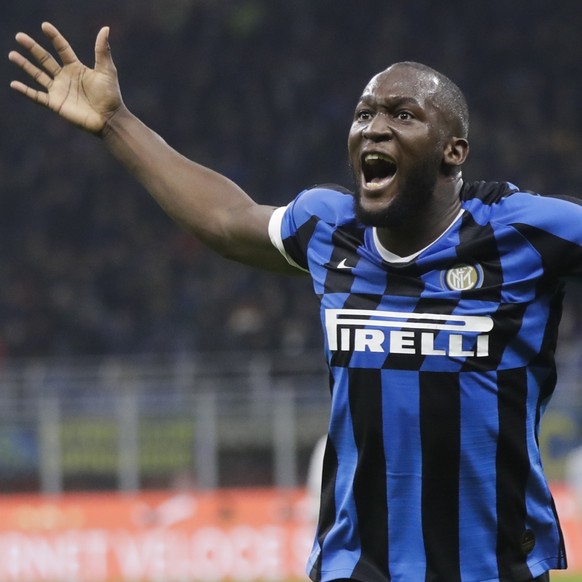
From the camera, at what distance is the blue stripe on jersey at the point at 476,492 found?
351 centimetres

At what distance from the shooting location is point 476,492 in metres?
3.51

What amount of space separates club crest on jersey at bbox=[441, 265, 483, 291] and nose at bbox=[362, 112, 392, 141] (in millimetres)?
370

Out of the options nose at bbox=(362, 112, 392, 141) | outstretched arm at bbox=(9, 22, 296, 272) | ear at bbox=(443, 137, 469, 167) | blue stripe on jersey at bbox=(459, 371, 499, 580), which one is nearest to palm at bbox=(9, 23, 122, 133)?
outstretched arm at bbox=(9, 22, 296, 272)

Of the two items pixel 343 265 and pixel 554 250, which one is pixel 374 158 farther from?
pixel 554 250

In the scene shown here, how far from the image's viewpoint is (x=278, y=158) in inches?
780

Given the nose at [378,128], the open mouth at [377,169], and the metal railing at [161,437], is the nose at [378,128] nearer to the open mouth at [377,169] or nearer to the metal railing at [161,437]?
the open mouth at [377,169]

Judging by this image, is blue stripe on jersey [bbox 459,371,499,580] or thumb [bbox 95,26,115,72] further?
thumb [bbox 95,26,115,72]

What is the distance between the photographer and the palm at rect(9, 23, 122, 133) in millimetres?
4207

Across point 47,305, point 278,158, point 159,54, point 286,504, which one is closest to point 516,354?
point 286,504

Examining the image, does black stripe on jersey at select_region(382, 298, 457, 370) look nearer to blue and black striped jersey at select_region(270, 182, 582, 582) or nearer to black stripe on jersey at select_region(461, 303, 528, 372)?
blue and black striped jersey at select_region(270, 182, 582, 582)

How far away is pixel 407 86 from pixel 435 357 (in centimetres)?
68

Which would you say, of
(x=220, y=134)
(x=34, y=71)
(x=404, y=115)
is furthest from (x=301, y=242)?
(x=220, y=134)

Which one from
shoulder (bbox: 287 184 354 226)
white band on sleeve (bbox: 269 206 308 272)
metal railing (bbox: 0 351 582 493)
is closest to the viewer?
shoulder (bbox: 287 184 354 226)

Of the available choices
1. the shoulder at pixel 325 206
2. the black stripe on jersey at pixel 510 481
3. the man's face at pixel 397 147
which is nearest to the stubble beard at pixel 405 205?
the man's face at pixel 397 147
